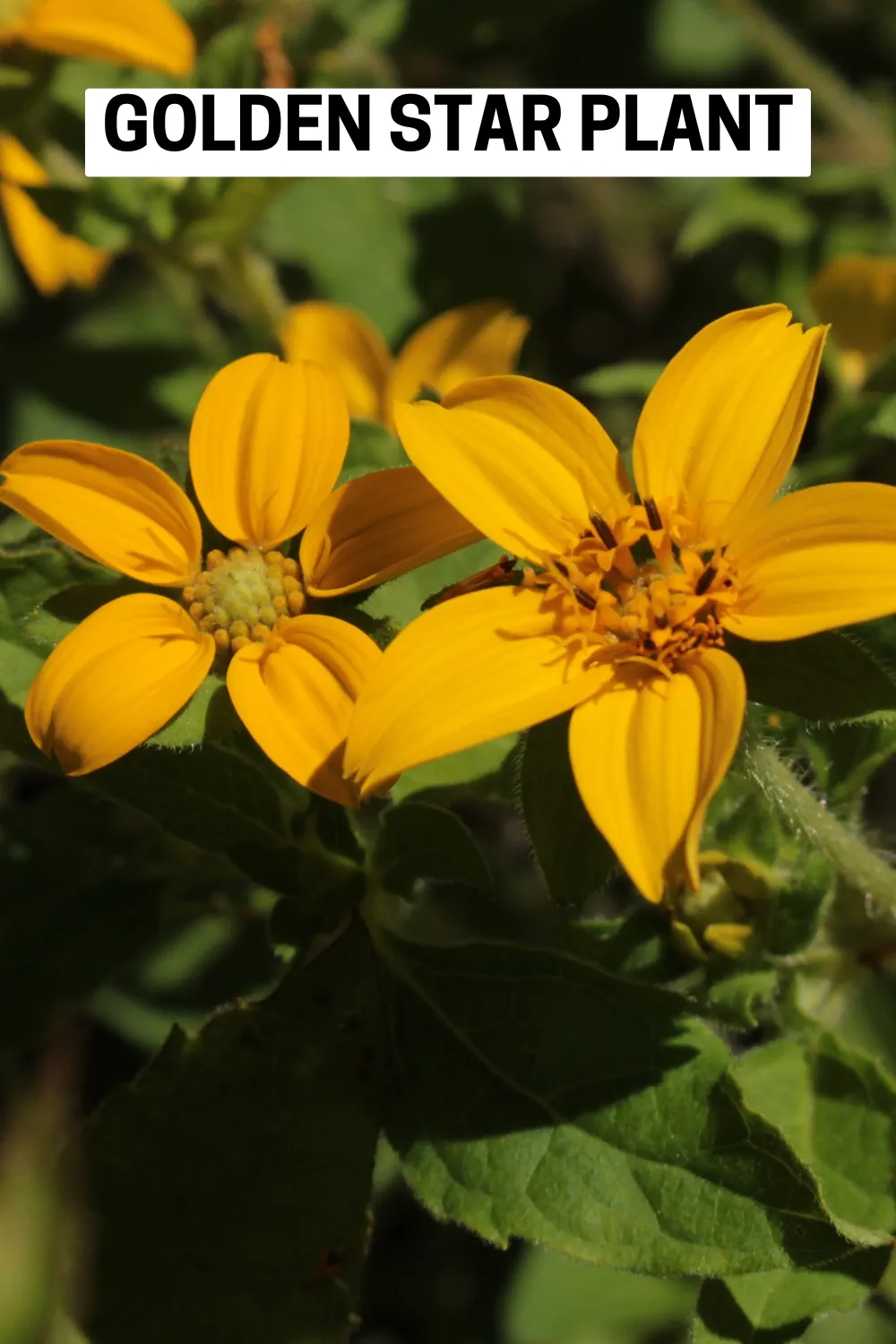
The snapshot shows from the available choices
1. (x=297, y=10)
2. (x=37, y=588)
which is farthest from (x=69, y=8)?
(x=37, y=588)

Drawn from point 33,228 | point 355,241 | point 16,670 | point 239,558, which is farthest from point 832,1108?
point 355,241

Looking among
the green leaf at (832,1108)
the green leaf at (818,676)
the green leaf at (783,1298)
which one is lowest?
the green leaf at (783,1298)

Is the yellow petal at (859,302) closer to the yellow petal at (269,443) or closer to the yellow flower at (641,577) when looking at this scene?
the yellow flower at (641,577)

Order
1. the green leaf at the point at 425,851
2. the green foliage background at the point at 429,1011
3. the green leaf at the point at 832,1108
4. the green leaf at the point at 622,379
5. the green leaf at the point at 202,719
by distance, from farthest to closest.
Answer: the green leaf at the point at 622,379, the green leaf at the point at 832,1108, the green leaf at the point at 425,851, the green foliage background at the point at 429,1011, the green leaf at the point at 202,719

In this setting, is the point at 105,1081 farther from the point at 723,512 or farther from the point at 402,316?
the point at 723,512

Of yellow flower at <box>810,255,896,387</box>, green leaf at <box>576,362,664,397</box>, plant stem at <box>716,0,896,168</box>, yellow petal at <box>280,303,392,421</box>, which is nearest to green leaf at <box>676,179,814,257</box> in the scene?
yellow flower at <box>810,255,896,387</box>

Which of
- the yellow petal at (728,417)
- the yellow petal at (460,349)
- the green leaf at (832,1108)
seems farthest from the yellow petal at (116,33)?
the green leaf at (832,1108)

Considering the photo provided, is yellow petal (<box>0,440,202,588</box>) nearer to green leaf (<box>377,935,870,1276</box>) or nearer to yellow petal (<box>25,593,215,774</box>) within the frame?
yellow petal (<box>25,593,215,774</box>)
